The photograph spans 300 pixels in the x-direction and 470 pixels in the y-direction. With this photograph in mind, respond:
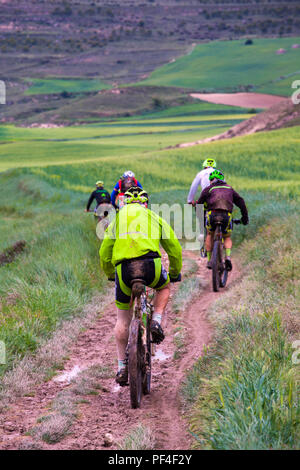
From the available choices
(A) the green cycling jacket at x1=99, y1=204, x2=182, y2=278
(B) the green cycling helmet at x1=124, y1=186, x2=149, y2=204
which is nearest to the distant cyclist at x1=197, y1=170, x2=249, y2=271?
(B) the green cycling helmet at x1=124, y1=186, x2=149, y2=204

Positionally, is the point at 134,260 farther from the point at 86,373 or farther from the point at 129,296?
the point at 86,373

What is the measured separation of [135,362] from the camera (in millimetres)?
5254

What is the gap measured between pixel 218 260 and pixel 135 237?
4.80 metres

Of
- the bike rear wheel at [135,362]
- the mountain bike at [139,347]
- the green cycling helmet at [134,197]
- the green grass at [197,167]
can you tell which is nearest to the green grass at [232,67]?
the green grass at [197,167]

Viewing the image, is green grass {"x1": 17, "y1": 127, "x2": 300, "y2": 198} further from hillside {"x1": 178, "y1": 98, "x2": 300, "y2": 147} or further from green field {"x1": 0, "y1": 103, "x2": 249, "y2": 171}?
hillside {"x1": 178, "y1": 98, "x2": 300, "y2": 147}

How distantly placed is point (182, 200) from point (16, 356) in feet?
39.5

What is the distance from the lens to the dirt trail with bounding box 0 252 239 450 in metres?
4.95

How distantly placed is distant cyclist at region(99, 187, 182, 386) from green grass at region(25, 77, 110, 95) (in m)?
130

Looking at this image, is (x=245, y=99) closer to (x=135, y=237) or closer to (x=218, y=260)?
(x=218, y=260)

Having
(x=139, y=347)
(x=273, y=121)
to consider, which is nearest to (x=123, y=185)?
(x=139, y=347)

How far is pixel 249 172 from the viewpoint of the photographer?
2614 cm

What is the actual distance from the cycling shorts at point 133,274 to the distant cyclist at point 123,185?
293cm

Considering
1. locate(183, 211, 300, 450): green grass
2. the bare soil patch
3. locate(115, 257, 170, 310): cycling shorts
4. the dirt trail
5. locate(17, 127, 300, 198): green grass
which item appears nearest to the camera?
locate(183, 211, 300, 450): green grass

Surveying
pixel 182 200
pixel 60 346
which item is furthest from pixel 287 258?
pixel 182 200
